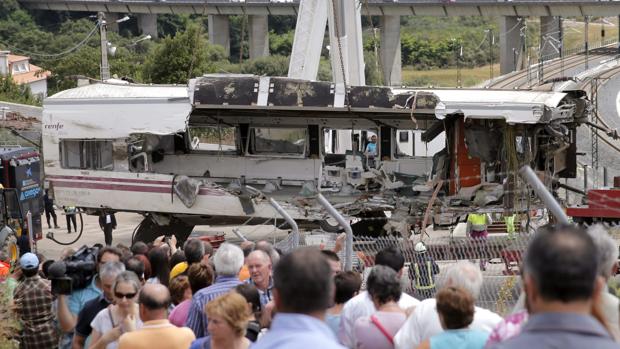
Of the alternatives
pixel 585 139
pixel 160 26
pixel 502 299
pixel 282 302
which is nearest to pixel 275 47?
pixel 160 26

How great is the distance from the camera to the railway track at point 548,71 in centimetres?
6008

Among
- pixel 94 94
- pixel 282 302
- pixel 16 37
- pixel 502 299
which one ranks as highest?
pixel 16 37

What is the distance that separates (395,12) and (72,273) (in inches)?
3132

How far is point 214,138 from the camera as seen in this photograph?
27.1 metres

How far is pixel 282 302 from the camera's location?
5496 millimetres

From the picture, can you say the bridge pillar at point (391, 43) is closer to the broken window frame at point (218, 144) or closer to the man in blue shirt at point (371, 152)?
the broken window frame at point (218, 144)

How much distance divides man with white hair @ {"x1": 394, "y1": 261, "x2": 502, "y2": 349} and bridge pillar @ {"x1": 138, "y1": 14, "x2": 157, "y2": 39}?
102594 millimetres

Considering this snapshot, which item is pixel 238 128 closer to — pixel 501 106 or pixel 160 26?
pixel 501 106

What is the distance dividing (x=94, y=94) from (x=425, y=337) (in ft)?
63.9

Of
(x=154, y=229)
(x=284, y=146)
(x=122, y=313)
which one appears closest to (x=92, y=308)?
(x=122, y=313)

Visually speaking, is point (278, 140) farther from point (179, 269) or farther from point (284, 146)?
point (179, 269)

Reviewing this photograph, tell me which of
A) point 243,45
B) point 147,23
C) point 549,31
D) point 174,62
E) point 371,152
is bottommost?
point 371,152

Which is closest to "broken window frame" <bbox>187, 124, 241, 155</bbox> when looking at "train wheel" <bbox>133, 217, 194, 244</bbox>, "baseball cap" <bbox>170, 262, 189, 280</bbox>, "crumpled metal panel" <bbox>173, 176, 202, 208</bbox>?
"crumpled metal panel" <bbox>173, 176, 202, 208</bbox>

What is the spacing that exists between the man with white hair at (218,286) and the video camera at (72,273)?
1.86 m
